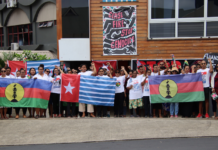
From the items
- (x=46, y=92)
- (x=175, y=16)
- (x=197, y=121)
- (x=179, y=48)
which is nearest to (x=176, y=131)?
(x=197, y=121)

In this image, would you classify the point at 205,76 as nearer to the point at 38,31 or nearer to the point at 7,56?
the point at 7,56

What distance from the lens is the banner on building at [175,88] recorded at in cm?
941

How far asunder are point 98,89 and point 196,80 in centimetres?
350

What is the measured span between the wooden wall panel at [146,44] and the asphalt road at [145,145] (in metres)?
6.91

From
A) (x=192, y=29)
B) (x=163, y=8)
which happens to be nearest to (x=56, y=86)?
(x=163, y=8)

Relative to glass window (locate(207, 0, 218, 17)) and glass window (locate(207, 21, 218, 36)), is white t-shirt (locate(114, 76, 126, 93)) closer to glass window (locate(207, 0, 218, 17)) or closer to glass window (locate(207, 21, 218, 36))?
glass window (locate(207, 21, 218, 36))

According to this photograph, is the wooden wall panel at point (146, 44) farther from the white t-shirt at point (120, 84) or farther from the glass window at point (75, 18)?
the white t-shirt at point (120, 84)

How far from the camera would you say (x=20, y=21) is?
87.4 feet

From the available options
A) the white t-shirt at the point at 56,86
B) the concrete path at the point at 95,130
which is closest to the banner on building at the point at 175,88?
the concrete path at the point at 95,130

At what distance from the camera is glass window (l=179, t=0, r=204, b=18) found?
12.9m

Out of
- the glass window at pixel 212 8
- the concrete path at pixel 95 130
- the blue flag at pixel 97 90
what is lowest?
the concrete path at pixel 95 130

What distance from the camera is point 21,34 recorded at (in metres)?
27.2

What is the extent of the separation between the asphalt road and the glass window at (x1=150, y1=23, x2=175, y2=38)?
293 inches

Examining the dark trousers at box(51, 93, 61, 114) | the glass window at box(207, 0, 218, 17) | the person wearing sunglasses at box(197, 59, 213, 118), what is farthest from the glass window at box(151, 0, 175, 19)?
the dark trousers at box(51, 93, 61, 114)
